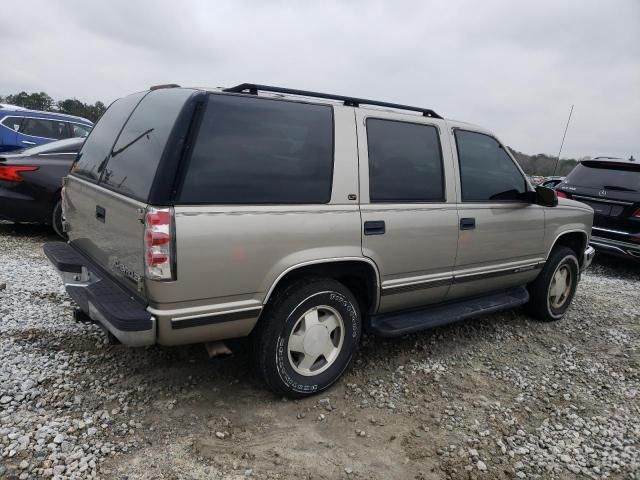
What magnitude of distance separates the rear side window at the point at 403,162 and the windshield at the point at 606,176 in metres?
4.93

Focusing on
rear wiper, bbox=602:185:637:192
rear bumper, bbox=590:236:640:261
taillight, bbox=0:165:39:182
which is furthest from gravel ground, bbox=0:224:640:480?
rear wiper, bbox=602:185:637:192

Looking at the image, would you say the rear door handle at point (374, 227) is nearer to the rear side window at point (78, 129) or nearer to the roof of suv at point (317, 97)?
the roof of suv at point (317, 97)

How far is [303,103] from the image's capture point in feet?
10.1

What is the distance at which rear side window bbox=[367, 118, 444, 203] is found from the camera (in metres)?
3.32

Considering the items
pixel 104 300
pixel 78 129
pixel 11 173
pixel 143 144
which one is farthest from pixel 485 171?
pixel 78 129

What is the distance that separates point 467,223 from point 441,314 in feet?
2.44

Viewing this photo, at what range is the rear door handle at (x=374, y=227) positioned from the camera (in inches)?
125

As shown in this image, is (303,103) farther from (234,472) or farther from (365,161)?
(234,472)

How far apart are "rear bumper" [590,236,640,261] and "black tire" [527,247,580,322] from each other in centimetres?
242

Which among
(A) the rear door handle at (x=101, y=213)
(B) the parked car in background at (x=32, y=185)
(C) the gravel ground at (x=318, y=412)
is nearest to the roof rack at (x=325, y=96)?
→ (A) the rear door handle at (x=101, y=213)

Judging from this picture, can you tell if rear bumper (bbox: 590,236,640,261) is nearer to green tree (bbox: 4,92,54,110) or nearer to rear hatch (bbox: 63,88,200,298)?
rear hatch (bbox: 63,88,200,298)

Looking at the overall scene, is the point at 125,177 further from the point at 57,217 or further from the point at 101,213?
the point at 57,217

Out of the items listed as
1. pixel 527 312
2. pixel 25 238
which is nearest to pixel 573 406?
pixel 527 312

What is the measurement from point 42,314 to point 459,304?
3476mm
